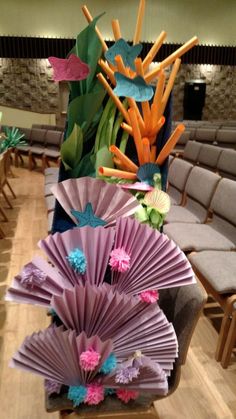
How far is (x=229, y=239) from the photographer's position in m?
2.60

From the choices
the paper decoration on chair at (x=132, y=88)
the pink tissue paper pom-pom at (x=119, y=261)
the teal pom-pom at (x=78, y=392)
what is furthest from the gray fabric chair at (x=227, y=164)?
the teal pom-pom at (x=78, y=392)

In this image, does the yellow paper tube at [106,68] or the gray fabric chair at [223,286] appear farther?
the gray fabric chair at [223,286]

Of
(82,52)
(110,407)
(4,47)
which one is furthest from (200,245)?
(4,47)

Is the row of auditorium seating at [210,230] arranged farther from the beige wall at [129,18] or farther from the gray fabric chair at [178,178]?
the beige wall at [129,18]

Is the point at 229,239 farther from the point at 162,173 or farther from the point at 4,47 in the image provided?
the point at 4,47

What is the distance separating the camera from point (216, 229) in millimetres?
2805

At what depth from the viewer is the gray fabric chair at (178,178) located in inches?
137

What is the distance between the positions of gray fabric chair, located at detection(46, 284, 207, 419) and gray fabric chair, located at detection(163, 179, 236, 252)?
1167 millimetres

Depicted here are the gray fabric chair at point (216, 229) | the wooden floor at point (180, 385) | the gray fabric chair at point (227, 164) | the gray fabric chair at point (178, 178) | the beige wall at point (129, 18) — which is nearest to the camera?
the wooden floor at point (180, 385)

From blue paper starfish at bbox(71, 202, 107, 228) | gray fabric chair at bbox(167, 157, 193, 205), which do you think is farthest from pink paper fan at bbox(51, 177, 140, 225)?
gray fabric chair at bbox(167, 157, 193, 205)

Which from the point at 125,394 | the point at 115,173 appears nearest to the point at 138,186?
the point at 115,173

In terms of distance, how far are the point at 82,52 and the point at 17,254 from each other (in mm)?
2703

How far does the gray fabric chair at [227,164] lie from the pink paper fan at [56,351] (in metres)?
3.35

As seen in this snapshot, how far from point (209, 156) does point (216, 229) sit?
1950 mm
